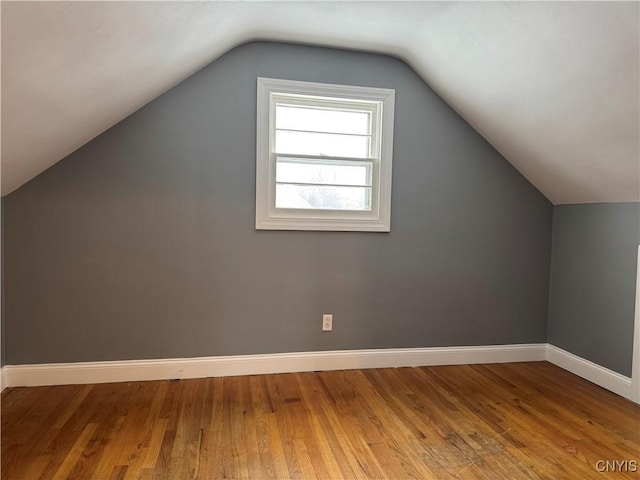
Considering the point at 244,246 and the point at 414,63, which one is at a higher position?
the point at 414,63

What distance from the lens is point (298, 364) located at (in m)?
2.75

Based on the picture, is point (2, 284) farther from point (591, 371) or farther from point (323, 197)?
point (591, 371)

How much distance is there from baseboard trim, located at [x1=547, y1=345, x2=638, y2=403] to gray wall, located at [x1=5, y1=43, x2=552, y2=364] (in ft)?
0.66

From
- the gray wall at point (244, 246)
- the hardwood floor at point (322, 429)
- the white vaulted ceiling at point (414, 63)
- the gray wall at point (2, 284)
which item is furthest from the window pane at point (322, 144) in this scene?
the gray wall at point (2, 284)

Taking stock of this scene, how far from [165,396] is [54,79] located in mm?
1819

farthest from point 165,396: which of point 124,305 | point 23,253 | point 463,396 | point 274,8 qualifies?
point 274,8

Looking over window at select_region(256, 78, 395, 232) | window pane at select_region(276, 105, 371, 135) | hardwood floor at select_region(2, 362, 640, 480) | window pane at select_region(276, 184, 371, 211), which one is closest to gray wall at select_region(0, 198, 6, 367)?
hardwood floor at select_region(2, 362, 640, 480)

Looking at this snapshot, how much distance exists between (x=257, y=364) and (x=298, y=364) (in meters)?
0.30

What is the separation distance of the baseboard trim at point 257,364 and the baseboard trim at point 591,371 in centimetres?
11

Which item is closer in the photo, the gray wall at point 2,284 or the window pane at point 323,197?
the gray wall at point 2,284

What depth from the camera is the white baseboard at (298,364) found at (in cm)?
244

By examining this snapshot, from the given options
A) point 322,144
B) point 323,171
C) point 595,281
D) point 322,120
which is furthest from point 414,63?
point 595,281

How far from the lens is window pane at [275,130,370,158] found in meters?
2.74

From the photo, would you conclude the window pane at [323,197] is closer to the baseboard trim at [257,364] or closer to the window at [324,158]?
the window at [324,158]
